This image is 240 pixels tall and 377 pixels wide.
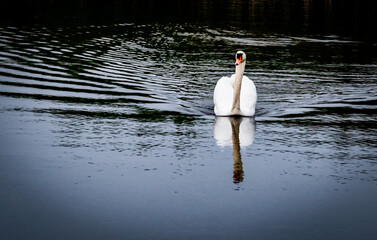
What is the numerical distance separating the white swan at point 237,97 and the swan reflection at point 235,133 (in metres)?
0.16

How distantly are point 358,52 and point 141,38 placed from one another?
28.2 ft

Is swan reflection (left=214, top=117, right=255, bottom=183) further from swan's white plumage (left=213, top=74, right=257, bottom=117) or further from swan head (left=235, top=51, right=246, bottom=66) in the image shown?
swan head (left=235, top=51, right=246, bottom=66)

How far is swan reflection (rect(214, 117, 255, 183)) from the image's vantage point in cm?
974

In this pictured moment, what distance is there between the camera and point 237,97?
41.5 feet

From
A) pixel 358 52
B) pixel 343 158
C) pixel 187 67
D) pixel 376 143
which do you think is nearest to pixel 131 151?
pixel 343 158

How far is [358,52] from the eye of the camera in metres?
24.3

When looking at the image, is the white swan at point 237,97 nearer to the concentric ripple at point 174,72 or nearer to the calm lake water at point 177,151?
the calm lake water at point 177,151

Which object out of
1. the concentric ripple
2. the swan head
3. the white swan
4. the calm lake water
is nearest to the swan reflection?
the calm lake water

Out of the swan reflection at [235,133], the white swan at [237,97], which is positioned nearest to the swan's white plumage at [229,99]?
the white swan at [237,97]

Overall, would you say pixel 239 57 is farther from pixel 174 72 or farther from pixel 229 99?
pixel 174 72

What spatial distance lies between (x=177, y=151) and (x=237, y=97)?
10.0 ft

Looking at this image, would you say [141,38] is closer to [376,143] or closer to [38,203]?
[376,143]

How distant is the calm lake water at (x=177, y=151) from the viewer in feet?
23.2

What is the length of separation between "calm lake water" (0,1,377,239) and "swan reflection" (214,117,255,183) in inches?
1.4
